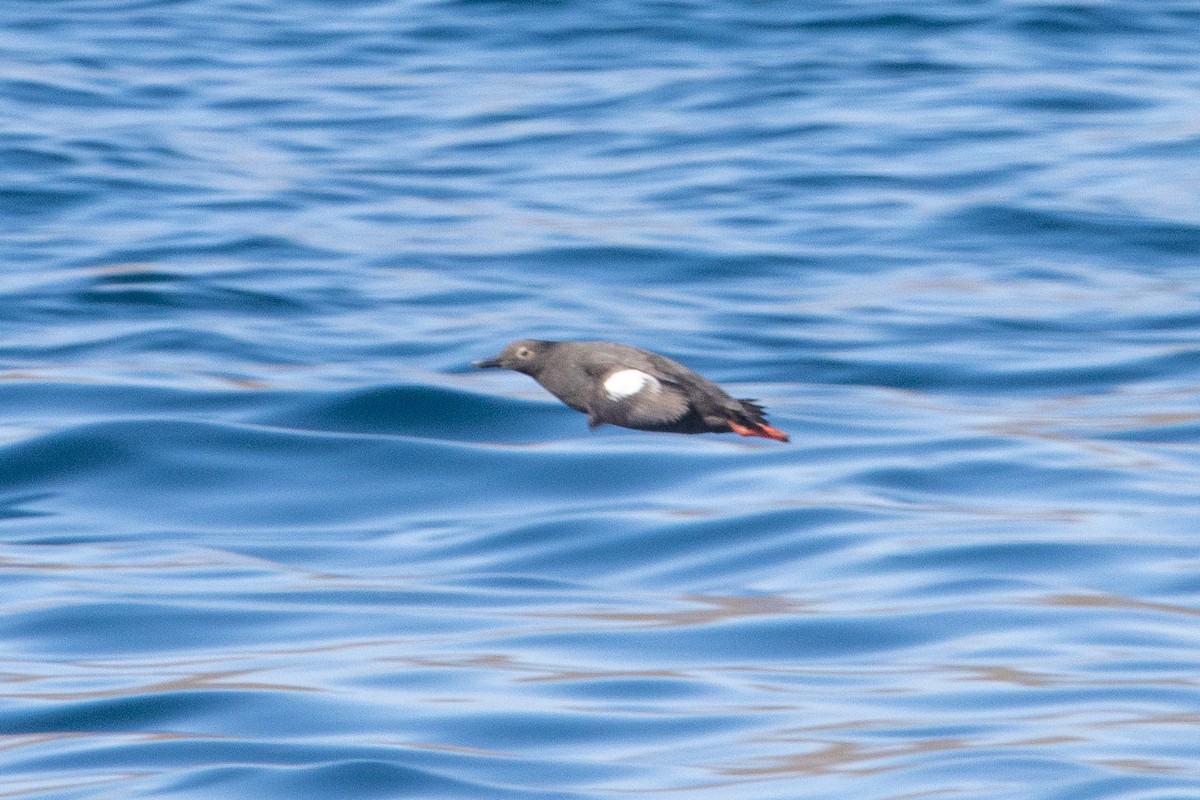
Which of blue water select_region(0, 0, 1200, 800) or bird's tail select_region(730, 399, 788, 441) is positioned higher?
blue water select_region(0, 0, 1200, 800)

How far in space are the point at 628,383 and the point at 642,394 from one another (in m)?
0.06

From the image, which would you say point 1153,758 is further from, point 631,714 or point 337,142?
point 337,142

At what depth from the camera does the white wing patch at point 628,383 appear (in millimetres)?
5246

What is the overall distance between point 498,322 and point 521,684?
6203 mm

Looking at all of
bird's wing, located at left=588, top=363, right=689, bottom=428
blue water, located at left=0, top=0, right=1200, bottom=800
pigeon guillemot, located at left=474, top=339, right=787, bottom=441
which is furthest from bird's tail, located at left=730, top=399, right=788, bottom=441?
blue water, located at left=0, top=0, right=1200, bottom=800

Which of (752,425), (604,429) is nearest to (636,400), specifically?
(752,425)

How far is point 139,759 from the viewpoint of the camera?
5.98m

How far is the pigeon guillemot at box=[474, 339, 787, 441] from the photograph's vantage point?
17.1 ft

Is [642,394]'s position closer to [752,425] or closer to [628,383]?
[628,383]

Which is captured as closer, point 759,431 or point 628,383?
point 628,383

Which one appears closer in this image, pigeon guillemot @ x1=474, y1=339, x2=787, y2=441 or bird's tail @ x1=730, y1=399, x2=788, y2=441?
pigeon guillemot @ x1=474, y1=339, x2=787, y2=441

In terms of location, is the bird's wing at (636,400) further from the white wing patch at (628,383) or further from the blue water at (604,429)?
the blue water at (604,429)

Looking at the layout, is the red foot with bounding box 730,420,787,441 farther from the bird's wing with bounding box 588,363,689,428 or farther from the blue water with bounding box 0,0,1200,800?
the blue water with bounding box 0,0,1200,800

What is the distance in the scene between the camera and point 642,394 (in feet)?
17.1
